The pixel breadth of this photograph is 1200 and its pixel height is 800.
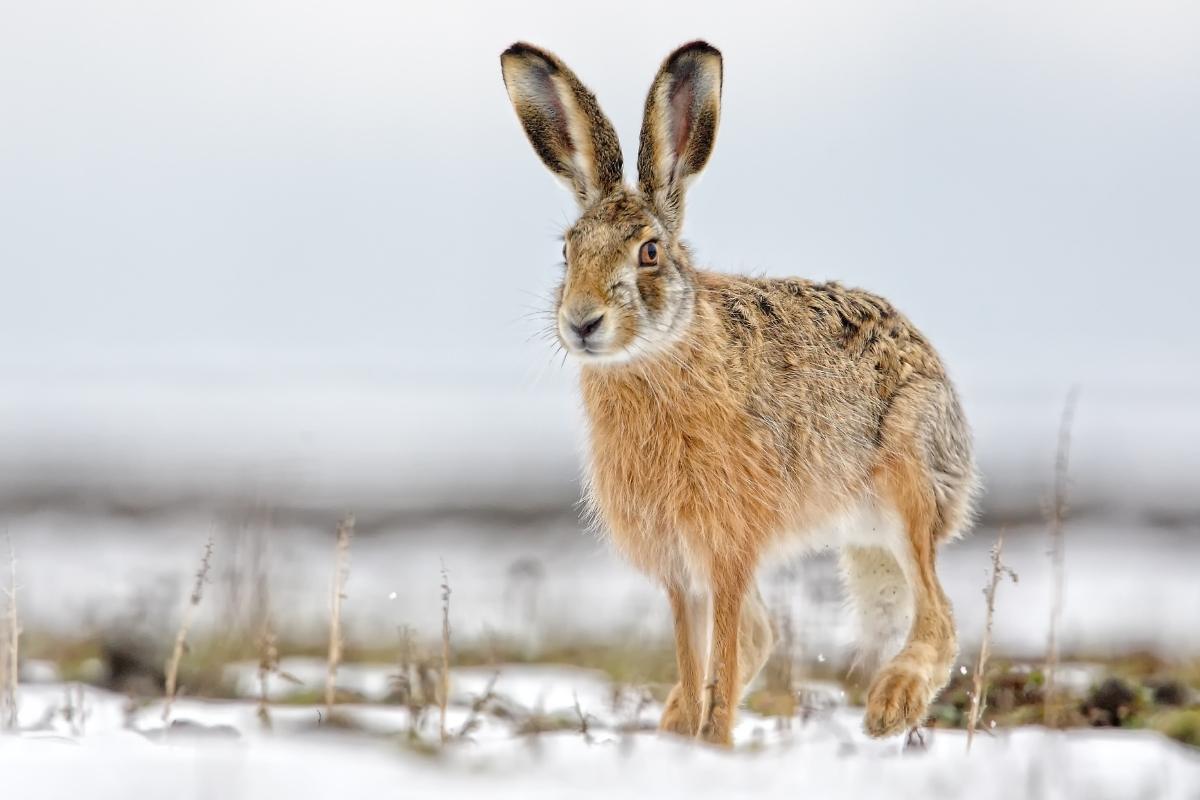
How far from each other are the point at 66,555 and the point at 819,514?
20.7 ft

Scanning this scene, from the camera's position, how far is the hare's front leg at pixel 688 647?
235 inches

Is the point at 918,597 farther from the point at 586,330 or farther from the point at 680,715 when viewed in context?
the point at 586,330

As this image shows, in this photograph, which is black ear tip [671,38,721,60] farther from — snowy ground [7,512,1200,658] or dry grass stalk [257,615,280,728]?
dry grass stalk [257,615,280,728]

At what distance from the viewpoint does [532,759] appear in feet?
15.5

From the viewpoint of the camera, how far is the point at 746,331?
6.08m

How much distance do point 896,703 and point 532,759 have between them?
1863 millimetres

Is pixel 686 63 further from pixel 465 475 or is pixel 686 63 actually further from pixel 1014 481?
pixel 465 475

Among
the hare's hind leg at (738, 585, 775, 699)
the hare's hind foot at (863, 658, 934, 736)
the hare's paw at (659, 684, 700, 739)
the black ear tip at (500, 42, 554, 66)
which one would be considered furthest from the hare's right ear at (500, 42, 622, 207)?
the hare's hind foot at (863, 658, 934, 736)

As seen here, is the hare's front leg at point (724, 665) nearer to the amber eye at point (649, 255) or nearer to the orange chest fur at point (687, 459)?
the orange chest fur at point (687, 459)

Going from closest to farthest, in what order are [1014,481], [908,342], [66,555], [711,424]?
1. [711,424]
2. [908,342]
3. [66,555]
4. [1014,481]

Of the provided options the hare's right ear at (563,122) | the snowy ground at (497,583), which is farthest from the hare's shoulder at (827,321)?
→ the snowy ground at (497,583)

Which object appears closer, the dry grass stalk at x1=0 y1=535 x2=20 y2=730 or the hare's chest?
the dry grass stalk at x1=0 y1=535 x2=20 y2=730

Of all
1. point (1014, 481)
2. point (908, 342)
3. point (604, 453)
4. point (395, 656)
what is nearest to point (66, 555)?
point (395, 656)

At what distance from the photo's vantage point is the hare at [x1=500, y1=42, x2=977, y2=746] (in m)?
5.65
